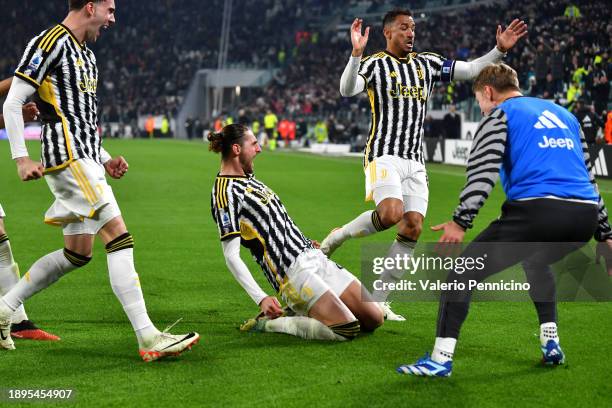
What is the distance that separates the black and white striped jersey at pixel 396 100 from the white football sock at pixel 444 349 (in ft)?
8.69

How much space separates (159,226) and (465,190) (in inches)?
349

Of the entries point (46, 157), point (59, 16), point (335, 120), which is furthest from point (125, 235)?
point (59, 16)

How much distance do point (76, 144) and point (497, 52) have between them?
3.57m

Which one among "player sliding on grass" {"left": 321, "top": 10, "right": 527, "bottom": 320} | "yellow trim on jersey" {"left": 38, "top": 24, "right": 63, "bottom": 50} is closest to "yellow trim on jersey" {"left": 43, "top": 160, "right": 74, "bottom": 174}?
"yellow trim on jersey" {"left": 38, "top": 24, "right": 63, "bottom": 50}

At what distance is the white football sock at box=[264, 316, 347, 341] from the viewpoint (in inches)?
232

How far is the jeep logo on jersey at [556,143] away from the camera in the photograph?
4793 mm

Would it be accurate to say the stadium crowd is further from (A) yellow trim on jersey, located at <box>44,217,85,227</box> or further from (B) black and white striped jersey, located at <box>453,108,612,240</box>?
(A) yellow trim on jersey, located at <box>44,217,85,227</box>

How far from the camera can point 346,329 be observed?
19.1 ft

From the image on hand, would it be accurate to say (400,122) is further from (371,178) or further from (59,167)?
(59,167)

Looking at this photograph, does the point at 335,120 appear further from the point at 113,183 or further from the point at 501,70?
the point at 501,70

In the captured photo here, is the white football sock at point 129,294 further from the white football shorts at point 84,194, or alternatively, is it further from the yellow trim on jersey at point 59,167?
the yellow trim on jersey at point 59,167

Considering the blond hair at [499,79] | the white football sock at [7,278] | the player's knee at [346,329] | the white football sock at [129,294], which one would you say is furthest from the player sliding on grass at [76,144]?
the blond hair at [499,79]

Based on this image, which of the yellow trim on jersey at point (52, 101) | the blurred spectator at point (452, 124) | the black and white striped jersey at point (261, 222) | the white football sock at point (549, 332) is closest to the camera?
the white football sock at point (549, 332)

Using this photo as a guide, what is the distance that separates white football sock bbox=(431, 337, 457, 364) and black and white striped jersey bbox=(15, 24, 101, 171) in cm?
239
